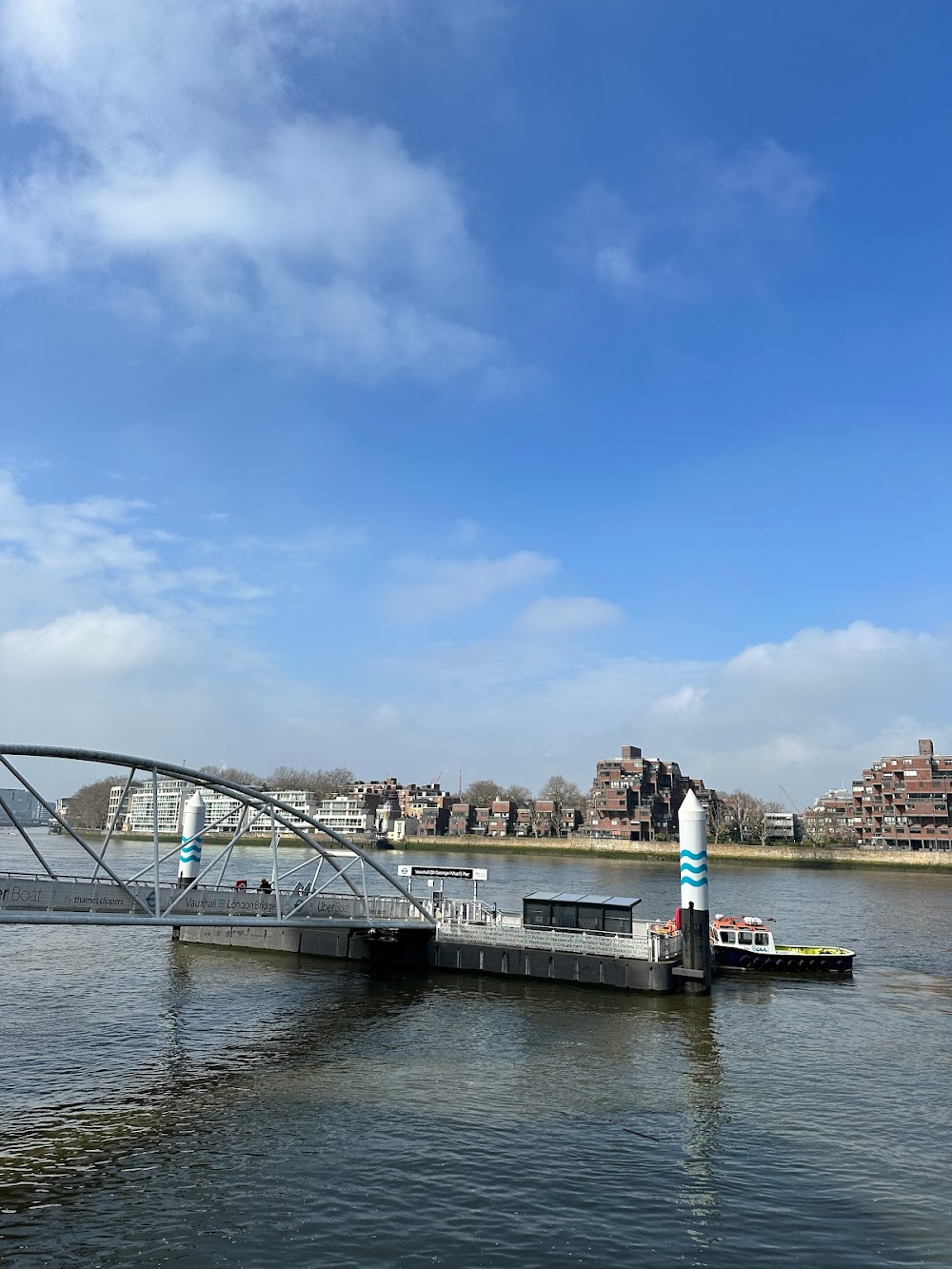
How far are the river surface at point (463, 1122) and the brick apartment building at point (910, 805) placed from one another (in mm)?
156442

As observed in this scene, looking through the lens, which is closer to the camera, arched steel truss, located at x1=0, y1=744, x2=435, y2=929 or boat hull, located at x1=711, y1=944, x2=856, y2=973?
arched steel truss, located at x1=0, y1=744, x2=435, y2=929

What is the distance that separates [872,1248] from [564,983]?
2555cm

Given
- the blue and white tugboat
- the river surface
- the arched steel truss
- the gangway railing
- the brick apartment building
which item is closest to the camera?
the river surface

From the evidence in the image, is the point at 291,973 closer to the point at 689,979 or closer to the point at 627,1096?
the point at 689,979

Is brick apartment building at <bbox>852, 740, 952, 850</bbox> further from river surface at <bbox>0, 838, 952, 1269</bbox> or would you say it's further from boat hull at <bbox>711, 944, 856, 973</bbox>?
river surface at <bbox>0, 838, 952, 1269</bbox>

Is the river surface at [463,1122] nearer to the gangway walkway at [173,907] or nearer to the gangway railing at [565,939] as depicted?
the gangway railing at [565,939]

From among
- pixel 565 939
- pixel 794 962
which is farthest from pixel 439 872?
pixel 794 962

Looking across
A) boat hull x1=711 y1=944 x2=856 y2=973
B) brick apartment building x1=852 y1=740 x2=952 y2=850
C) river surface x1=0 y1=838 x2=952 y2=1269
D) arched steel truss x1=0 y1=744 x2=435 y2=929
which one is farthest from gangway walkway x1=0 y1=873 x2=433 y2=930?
brick apartment building x1=852 y1=740 x2=952 y2=850

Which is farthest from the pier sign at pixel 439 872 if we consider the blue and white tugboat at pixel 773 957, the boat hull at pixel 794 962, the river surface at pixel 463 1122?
the boat hull at pixel 794 962

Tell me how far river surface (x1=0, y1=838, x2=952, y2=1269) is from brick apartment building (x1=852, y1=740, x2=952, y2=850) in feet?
513

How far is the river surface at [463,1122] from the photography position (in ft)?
58.5

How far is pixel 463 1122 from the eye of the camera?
23875 mm

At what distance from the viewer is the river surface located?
1784cm

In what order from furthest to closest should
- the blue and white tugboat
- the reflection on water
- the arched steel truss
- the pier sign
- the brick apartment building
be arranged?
the brick apartment building
the pier sign
the blue and white tugboat
the arched steel truss
the reflection on water
